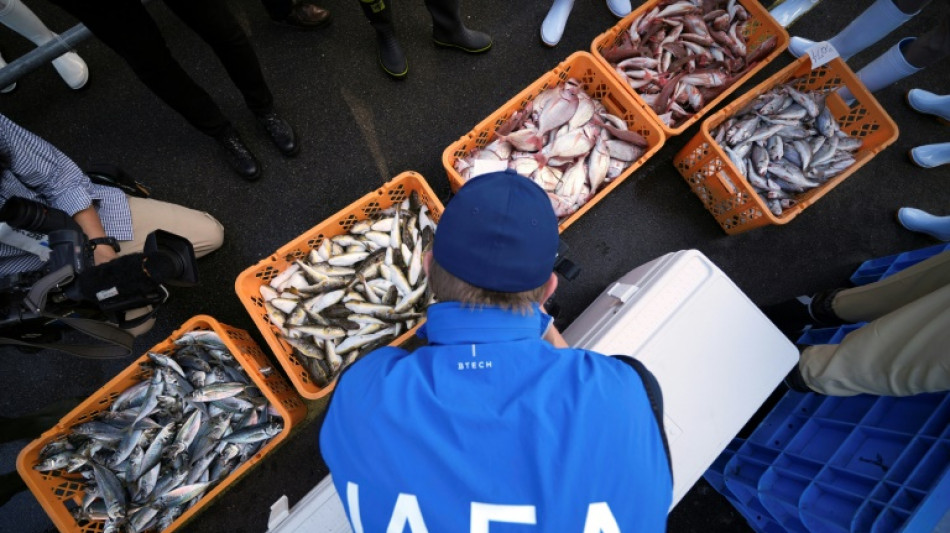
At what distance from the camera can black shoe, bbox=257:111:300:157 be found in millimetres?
2695

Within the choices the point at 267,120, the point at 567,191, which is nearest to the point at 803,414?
the point at 567,191

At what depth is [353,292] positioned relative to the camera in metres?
2.28

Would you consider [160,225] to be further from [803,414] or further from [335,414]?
[803,414]

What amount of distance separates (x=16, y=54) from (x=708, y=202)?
184 inches

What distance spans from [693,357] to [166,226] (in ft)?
8.77

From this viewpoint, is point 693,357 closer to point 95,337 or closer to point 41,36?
point 95,337

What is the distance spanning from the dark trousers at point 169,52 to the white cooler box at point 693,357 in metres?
1.93

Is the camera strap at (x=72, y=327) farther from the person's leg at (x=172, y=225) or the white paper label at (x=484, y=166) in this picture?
the white paper label at (x=484, y=166)

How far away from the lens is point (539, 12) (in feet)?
10.5

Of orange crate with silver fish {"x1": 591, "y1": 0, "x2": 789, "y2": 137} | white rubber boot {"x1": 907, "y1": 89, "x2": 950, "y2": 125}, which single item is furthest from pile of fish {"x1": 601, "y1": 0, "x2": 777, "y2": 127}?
white rubber boot {"x1": 907, "y1": 89, "x2": 950, "y2": 125}

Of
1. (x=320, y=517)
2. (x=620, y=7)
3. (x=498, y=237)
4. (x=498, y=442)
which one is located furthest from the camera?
(x=620, y=7)

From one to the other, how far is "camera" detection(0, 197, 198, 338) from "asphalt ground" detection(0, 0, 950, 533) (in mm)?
867

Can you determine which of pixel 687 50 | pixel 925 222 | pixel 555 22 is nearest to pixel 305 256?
pixel 555 22

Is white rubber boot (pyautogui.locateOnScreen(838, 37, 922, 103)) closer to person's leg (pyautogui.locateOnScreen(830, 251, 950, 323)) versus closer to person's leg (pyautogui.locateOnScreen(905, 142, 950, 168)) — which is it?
person's leg (pyautogui.locateOnScreen(905, 142, 950, 168))
